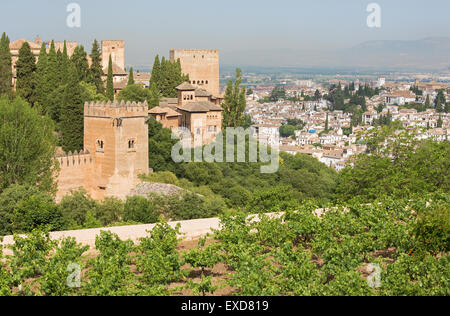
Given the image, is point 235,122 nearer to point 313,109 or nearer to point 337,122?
point 337,122

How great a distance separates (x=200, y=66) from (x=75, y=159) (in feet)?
64.6

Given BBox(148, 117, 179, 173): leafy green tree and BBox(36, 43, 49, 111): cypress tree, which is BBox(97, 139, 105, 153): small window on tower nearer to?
BBox(148, 117, 179, 173): leafy green tree

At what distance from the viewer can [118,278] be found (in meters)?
8.67

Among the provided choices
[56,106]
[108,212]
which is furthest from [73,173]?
[56,106]

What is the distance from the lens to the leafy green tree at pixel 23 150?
60.0 ft

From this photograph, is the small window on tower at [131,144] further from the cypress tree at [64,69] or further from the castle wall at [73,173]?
the cypress tree at [64,69]

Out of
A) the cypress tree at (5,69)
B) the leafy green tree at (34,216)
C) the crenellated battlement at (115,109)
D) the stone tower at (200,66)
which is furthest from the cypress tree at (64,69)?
the leafy green tree at (34,216)

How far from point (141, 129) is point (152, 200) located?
406cm

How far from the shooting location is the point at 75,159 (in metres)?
20.3

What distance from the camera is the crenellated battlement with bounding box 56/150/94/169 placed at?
65.4 feet

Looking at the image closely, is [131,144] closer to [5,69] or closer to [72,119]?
[72,119]

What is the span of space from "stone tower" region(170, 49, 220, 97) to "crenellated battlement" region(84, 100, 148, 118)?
17.6 m

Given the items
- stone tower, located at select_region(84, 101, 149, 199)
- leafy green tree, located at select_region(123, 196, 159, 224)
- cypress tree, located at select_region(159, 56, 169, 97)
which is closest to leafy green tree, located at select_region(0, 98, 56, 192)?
stone tower, located at select_region(84, 101, 149, 199)
